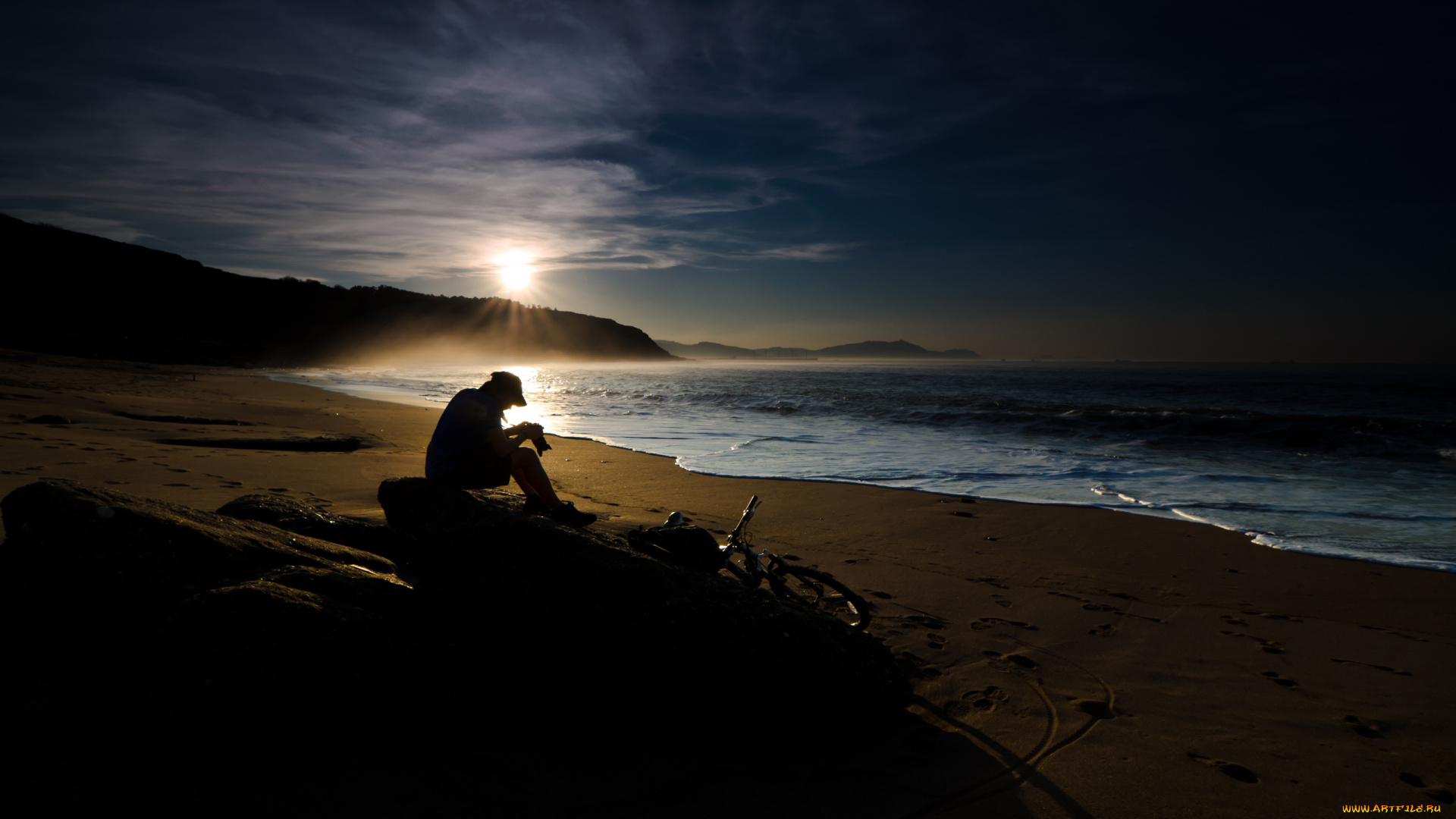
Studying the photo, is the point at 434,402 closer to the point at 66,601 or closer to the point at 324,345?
the point at 66,601

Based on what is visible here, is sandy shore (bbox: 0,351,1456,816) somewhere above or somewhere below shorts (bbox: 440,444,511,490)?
below

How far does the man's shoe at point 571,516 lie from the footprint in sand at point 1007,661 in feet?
8.39

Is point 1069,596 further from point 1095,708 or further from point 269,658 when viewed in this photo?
point 269,658

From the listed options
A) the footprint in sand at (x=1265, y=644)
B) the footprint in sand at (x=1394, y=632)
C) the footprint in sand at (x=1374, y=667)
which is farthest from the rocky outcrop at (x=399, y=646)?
the footprint in sand at (x=1394, y=632)

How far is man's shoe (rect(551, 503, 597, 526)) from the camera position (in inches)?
150

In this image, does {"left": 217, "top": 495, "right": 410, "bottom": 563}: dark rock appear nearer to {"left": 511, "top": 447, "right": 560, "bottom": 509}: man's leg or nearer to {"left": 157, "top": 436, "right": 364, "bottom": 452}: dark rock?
{"left": 511, "top": 447, "right": 560, "bottom": 509}: man's leg

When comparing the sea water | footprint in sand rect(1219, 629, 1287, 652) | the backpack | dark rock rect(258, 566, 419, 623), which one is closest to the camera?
dark rock rect(258, 566, 419, 623)

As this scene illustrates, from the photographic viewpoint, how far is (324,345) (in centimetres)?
7931

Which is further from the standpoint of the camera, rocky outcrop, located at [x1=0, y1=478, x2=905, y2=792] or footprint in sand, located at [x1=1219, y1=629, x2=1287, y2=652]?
footprint in sand, located at [x1=1219, y1=629, x2=1287, y2=652]

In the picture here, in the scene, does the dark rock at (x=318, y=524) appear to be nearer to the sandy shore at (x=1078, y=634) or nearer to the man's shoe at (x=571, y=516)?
the man's shoe at (x=571, y=516)

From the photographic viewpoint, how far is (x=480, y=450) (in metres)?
4.58

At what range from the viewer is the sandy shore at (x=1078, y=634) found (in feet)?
8.55

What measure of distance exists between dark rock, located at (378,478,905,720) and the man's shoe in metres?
0.71

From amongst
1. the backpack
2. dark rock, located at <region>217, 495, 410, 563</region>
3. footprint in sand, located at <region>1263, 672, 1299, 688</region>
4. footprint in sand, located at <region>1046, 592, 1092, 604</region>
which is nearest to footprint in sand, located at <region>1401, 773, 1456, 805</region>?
footprint in sand, located at <region>1263, 672, 1299, 688</region>
